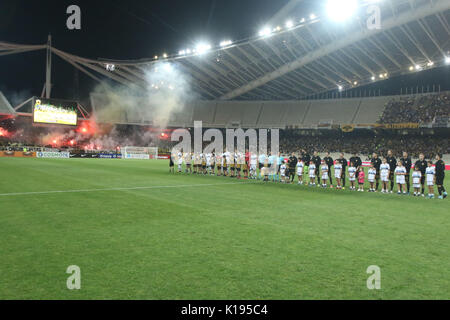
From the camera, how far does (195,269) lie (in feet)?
14.1

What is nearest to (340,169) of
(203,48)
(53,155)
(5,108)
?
(203,48)

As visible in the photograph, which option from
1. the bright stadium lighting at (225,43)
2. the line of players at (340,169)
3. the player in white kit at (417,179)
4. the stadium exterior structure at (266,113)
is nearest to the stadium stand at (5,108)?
the stadium exterior structure at (266,113)

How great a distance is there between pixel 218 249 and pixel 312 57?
36.3 m

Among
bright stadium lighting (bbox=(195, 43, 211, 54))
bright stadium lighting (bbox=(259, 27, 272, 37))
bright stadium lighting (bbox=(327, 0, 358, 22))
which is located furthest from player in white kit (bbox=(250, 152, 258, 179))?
bright stadium lighting (bbox=(195, 43, 211, 54))

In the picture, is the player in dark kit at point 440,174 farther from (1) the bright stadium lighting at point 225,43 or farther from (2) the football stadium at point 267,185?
(1) the bright stadium lighting at point 225,43

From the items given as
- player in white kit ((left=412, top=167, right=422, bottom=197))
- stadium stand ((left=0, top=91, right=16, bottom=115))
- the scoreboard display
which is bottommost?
player in white kit ((left=412, top=167, right=422, bottom=197))

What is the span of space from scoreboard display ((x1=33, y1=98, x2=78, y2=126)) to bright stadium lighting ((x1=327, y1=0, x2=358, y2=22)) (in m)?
34.1

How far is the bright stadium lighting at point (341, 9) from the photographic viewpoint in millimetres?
26000

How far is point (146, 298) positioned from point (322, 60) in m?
41.2

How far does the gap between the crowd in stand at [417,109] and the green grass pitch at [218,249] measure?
127 ft

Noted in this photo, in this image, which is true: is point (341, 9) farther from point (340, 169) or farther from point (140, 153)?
point (140, 153)

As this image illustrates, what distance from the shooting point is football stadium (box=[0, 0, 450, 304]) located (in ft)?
13.4

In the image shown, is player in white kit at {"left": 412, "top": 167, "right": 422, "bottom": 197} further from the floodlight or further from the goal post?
the goal post

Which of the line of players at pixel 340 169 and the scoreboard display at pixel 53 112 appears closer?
the line of players at pixel 340 169
